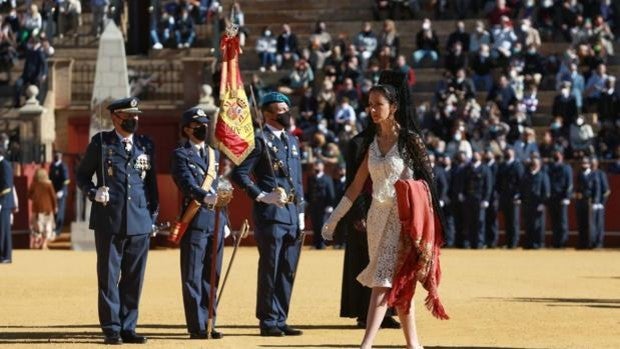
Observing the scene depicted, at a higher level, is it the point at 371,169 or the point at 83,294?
the point at 371,169

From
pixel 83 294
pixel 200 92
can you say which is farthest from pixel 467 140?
pixel 83 294

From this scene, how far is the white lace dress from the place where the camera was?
14469 mm

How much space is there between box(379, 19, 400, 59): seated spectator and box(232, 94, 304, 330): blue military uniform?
24.5 m

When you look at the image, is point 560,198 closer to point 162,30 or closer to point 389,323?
point 162,30

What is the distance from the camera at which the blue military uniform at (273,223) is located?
55.7 feet

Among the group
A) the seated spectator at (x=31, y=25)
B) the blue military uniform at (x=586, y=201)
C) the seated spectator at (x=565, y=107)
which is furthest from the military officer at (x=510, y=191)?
the seated spectator at (x=31, y=25)

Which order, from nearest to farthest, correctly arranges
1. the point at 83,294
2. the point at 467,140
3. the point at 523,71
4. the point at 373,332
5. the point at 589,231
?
the point at 373,332
the point at 83,294
the point at 589,231
the point at 467,140
the point at 523,71

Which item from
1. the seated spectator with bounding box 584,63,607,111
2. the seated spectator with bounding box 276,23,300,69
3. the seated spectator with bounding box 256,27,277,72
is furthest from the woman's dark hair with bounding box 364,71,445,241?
the seated spectator with bounding box 276,23,300,69

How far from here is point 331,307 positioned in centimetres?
1980

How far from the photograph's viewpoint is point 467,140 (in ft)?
123

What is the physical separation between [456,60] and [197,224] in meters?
24.5

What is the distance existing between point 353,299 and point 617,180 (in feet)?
62.4

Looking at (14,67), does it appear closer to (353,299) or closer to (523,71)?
(523,71)

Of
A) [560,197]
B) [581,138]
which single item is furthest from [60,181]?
[581,138]
